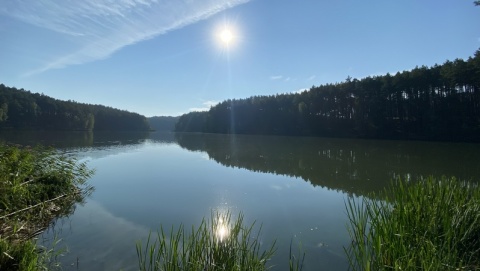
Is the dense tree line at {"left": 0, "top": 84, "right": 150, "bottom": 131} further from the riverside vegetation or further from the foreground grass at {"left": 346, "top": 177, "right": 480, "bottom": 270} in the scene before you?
the foreground grass at {"left": 346, "top": 177, "right": 480, "bottom": 270}

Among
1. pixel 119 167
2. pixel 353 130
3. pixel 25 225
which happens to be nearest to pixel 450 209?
pixel 25 225

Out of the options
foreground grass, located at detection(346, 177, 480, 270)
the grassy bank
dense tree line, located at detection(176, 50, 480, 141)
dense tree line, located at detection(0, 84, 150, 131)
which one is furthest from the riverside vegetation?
dense tree line, located at detection(0, 84, 150, 131)

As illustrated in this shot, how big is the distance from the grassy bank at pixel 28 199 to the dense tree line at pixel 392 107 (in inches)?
2101

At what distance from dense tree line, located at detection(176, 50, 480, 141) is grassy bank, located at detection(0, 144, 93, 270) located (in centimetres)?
5337

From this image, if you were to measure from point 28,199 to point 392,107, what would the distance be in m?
65.2

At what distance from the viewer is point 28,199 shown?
878 centimetres

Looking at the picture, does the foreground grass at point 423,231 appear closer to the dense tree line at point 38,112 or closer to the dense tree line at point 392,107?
the dense tree line at point 392,107

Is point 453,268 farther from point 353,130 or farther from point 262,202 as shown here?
point 353,130

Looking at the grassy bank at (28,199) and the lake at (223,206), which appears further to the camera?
the lake at (223,206)

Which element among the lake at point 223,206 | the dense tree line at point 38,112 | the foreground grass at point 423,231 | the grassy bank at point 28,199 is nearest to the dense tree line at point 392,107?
the lake at point 223,206

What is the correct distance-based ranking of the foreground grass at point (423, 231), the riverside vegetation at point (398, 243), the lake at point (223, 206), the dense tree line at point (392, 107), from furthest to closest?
the dense tree line at point (392, 107) → the lake at point (223, 206) → the foreground grass at point (423, 231) → the riverside vegetation at point (398, 243)

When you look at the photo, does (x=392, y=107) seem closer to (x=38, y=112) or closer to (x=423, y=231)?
(x=423, y=231)

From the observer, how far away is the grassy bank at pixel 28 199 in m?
4.82

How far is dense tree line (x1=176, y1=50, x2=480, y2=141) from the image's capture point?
49.8 metres
